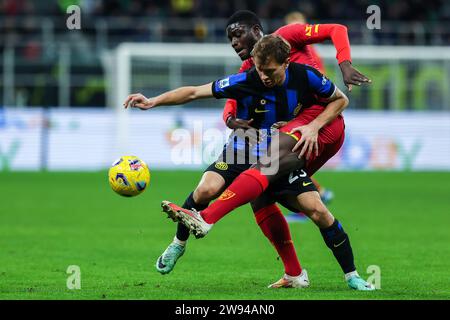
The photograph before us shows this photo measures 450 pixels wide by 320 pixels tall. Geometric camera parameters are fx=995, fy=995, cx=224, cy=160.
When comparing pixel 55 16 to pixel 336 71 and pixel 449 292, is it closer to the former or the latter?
pixel 336 71

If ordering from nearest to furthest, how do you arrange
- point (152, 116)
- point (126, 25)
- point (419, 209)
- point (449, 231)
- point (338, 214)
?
point (449, 231) < point (338, 214) < point (419, 209) < point (152, 116) < point (126, 25)

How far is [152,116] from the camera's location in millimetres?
24375

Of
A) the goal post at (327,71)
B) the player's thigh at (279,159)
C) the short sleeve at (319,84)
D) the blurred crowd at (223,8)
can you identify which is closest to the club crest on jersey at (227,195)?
the player's thigh at (279,159)

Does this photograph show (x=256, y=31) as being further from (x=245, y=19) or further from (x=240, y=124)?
(x=240, y=124)

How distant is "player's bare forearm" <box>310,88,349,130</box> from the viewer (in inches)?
289

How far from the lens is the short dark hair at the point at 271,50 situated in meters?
6.95

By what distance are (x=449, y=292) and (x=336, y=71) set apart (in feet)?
58.7

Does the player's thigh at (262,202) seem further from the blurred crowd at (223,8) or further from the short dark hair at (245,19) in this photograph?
the blurred crowd at (223,8)


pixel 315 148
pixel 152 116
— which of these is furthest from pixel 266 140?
pixel 152 116

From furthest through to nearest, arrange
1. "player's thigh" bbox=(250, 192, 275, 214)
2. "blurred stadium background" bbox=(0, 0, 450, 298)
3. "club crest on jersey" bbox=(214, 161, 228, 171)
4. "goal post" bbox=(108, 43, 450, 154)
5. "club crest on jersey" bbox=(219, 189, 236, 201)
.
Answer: "goal post" bbox=(108, 43, 450, 154) → "blurred stadium background" bbox=(0, 0, 450, 298) → "player's thigh" bbox=(250, 192, 275, 214) → "club crest on jersey" bbox=(214, 161, 228, 171) → "club crest on jersey" bbox=(219, 189, 236, 201)

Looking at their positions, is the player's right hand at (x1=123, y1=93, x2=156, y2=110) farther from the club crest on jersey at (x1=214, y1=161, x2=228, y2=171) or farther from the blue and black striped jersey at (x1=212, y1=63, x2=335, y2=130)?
the club crest on jersey at (x1=214, y1=161, x2=228, y2=171)

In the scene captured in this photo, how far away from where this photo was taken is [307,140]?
23.5 feet

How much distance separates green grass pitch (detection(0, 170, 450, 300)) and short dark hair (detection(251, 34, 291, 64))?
1.68 meters

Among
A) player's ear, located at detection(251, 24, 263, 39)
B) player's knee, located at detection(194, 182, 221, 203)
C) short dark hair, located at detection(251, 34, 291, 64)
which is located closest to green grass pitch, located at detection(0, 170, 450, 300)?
player's knee, located at detection(194, 182, 221, 203)
